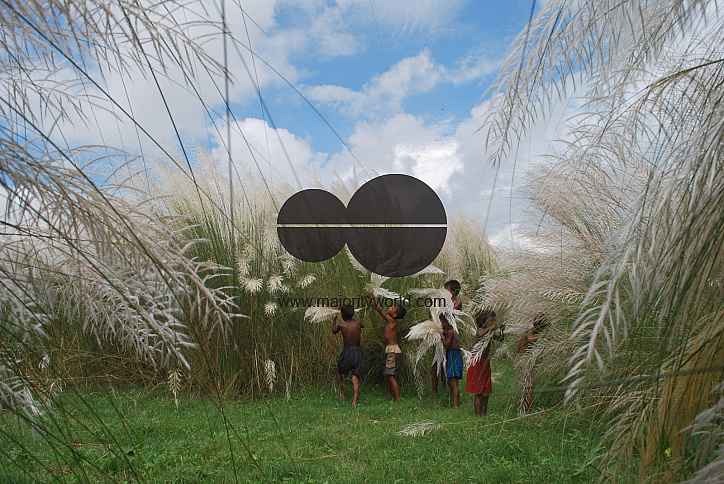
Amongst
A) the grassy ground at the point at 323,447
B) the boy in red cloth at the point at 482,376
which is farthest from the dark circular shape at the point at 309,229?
the boy in red cloth at the point at 482,376

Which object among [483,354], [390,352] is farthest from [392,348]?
[483,354]

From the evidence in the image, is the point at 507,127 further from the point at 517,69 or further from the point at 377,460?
the point at 377,460

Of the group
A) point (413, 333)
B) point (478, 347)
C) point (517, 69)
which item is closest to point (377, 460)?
point (478, 347)

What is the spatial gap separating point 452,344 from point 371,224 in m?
2.09

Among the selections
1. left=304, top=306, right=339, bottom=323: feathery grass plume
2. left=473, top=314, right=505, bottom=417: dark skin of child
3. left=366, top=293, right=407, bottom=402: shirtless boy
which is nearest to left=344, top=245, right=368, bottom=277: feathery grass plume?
left=366, top=293, right=407, bottom=402: shirtless boy

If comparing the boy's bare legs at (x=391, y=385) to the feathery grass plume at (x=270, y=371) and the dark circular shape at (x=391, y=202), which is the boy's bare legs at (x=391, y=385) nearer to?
the feathery grass plume at (x=270, y=371)

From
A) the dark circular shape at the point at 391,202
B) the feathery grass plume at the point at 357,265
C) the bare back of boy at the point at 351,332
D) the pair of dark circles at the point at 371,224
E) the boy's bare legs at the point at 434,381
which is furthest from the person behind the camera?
the dark circular shape at the point at 391,202

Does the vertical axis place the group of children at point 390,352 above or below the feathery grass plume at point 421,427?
above

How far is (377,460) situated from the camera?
2.96 m

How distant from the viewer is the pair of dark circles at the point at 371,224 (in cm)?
595

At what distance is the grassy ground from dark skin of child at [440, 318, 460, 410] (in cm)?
11

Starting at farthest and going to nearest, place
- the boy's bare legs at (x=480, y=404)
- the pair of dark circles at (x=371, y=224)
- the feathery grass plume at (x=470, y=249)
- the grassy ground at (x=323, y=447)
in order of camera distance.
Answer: the feathery grass plume at (x=470, y=249) < the pair of dark circles at (x=371, y=224) < the boy's bare legs at (x=480, y=404) < the grassy ground at (x=323, y=447)

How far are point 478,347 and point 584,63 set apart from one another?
8.11 feet

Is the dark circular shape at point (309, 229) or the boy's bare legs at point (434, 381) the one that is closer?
the boy's bare legs at point (434, 381)
